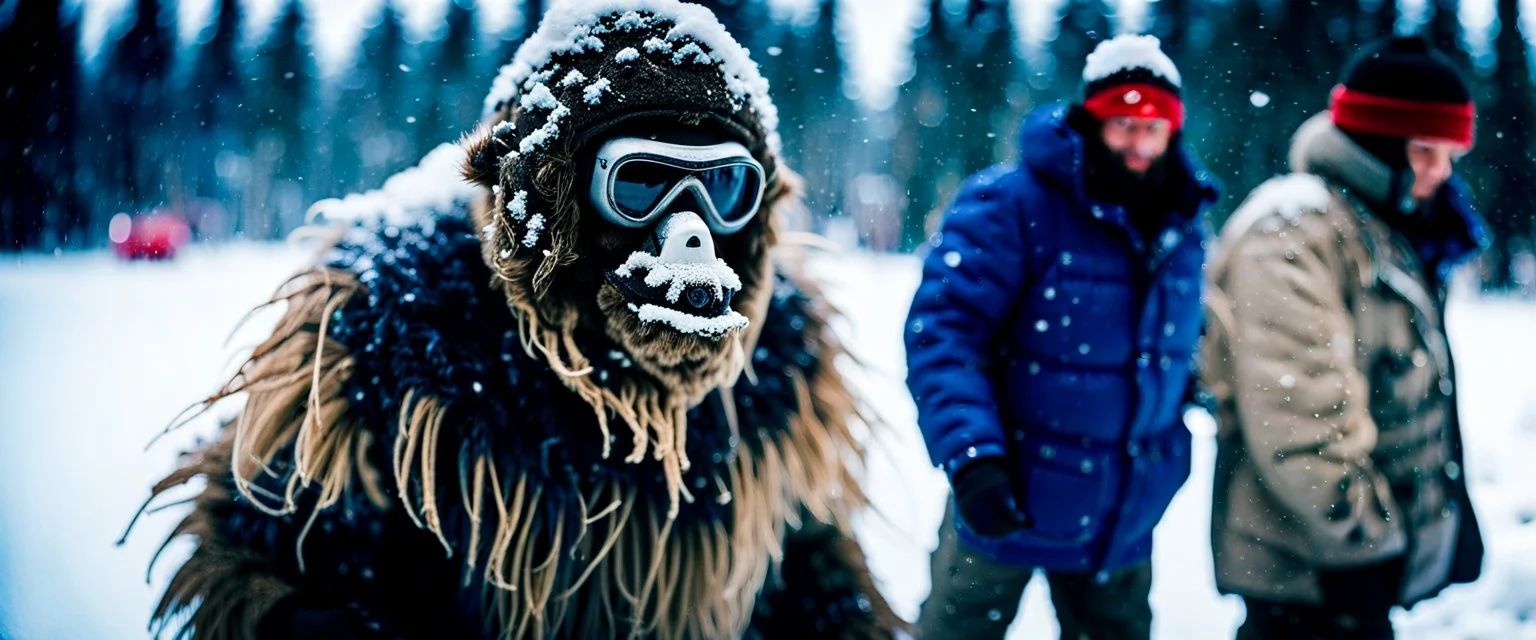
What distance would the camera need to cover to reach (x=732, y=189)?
3.20ft

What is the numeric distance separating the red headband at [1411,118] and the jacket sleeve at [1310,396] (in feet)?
0.80

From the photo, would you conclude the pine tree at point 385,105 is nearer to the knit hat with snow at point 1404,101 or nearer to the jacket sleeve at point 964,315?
the jacket sleeve at point 964,315

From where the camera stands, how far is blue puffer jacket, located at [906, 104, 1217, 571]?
1372mm

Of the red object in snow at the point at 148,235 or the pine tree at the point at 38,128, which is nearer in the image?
the pine tree at the point at 38,128

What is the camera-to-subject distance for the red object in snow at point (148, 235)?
122 cm

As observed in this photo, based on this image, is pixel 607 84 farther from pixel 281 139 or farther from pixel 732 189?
pixel 281 139

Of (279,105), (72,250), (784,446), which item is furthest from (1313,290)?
(72,250)

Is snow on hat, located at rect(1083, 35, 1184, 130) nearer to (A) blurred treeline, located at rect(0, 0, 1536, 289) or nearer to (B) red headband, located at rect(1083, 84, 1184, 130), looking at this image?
(B) red headband, located at rect(1083, 84, 1184, 130)

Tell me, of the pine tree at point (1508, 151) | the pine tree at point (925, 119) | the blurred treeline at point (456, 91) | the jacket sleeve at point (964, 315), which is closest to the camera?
the blurred treeline at point (456, 91)

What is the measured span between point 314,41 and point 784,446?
0.92 metres

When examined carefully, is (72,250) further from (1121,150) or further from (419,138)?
(1121,150)

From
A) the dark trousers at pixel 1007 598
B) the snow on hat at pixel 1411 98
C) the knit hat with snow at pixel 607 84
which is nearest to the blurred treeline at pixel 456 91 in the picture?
the knit hat with snow at pixel 607 84

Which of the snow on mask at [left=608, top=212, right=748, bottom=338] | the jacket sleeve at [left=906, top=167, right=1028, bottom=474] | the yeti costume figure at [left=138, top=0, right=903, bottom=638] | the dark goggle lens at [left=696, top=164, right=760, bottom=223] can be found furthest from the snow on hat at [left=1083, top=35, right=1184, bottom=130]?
the snow on mask at [left=608, top=212, right=748, bottom=338]

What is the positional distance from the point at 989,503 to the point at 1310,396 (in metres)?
0.68
